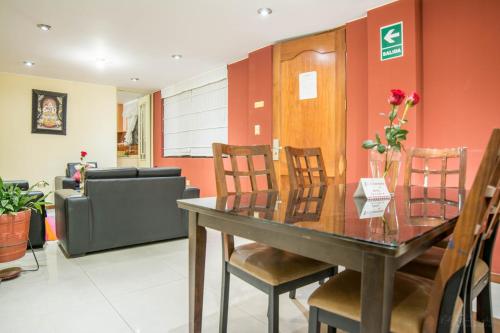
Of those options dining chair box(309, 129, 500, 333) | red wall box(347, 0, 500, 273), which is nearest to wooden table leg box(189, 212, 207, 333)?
dining chair box(309, 129, 500, 333)

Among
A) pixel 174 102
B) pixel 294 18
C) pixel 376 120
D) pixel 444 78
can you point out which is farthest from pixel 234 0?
pixel 174 102

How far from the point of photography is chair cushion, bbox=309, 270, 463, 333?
854 mm

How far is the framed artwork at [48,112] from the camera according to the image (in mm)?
5656

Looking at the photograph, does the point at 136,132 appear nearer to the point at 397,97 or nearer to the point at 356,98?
the point at 356,98

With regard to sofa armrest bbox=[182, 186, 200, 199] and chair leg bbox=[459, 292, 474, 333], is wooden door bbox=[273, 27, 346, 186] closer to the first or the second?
sofa armrest bbox=[182, 186, 200, 199]

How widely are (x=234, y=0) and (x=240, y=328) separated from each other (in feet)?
9.04

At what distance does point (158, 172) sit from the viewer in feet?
10.5

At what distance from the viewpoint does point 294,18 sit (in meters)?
3.30

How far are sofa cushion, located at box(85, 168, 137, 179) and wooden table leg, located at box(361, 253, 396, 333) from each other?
2.71 meters

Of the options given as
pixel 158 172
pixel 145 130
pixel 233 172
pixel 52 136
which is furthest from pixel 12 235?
pixel 145 130

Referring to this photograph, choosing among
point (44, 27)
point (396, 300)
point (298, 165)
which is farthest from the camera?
point (44, 27)

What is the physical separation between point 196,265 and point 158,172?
2.00 metres

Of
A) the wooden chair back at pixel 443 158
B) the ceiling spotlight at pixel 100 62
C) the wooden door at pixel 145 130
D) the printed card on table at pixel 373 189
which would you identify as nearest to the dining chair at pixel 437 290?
the printed card on table at pixel 373 189

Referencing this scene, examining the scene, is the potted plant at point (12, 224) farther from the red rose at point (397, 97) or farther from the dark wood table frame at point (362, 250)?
the red rose at point (397, 97)
